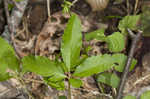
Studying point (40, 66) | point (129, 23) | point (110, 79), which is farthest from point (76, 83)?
point (129, 23)

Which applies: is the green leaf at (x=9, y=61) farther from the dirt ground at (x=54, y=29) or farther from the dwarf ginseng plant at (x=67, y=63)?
the dirt ground at (x=54, y=29)

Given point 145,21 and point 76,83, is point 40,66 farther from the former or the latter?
point 145,21

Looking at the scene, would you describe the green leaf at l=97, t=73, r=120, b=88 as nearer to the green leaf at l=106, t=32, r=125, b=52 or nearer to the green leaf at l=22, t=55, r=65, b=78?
the green leaf at l=106, t=32, r=125, b=52

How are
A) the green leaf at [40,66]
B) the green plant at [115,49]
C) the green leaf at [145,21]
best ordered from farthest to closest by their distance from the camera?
the green leaf at [145,21], the green plant at [115,49], the green leaf at [40,66]

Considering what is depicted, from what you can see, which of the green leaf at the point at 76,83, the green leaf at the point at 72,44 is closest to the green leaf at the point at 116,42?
the green leaf at the point at 72,44

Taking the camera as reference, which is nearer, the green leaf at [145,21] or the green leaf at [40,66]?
the green leaf at [40,66]

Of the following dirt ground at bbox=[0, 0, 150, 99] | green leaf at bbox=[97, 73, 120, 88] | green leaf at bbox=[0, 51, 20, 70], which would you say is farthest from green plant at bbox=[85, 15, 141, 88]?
green leaf at bbox=[0, 51, 20, 70]
